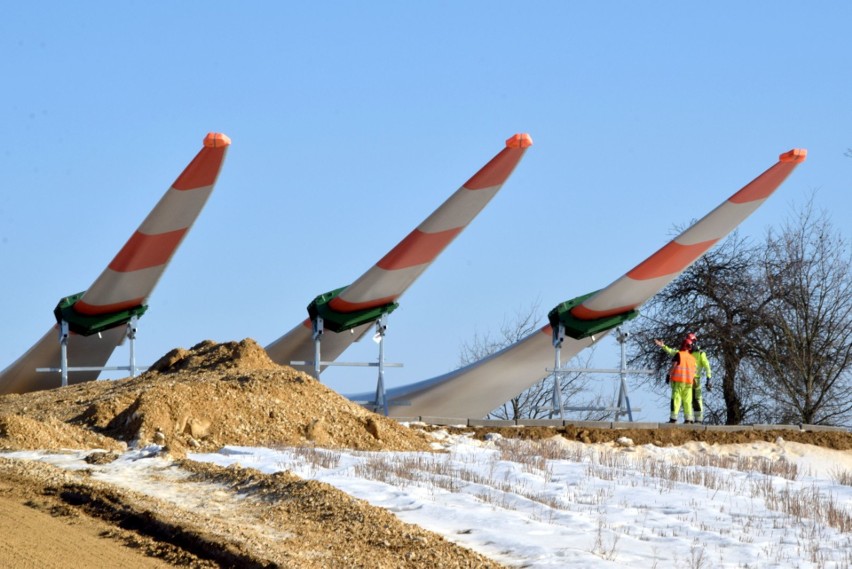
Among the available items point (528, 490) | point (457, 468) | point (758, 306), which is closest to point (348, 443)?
point (457, 468)

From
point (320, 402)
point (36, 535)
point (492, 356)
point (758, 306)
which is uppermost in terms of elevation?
point (758, 306)

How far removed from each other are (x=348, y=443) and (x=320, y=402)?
1043 mm

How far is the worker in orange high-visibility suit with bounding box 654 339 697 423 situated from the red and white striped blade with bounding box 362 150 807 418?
1.21 m

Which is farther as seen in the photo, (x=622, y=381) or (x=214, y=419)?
(x=622, y=381)

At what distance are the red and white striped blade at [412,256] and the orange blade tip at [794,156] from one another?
4.38 meters

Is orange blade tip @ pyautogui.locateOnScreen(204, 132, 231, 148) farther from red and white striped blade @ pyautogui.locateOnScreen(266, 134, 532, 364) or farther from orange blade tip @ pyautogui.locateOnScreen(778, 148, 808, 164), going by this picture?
orange blade tip @ pyautogui.locateOnScreen(778, 148, 808, 164)

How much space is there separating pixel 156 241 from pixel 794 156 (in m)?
10.2

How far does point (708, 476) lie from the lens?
11.7 meters

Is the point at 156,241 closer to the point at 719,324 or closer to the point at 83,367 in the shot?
the point at 83,367

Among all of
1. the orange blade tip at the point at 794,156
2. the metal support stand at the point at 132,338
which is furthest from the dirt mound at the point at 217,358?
the orange blade tip at the point at 794,156

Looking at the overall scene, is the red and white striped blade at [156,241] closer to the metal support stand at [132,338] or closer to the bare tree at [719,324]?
the metal support stand at [132,338]

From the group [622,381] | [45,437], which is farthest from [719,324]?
[45,437]

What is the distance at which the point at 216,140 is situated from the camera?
1733 cm

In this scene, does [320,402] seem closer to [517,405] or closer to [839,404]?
[839,404]
